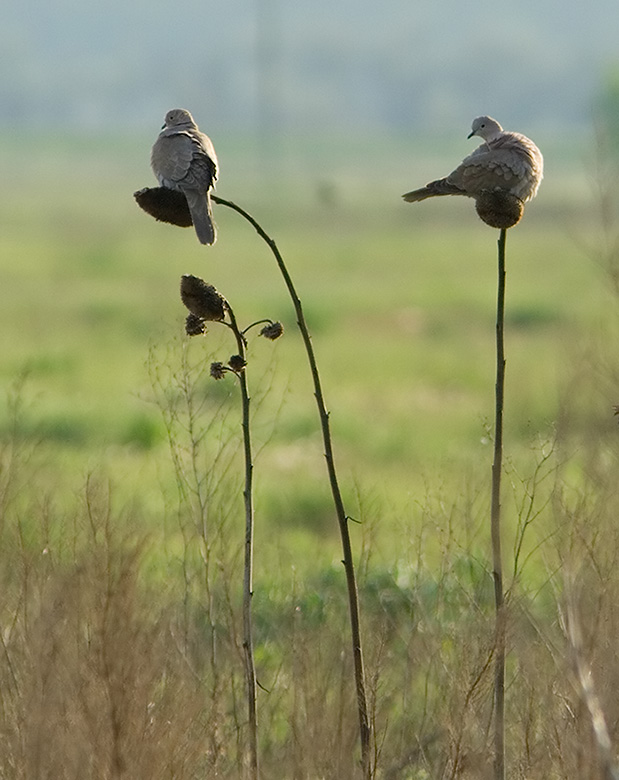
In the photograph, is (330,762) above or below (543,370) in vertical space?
below

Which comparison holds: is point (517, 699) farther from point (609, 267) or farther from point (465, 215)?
point (465, 215)

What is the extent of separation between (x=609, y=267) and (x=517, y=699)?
3.65 meters

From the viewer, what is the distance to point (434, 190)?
330cm

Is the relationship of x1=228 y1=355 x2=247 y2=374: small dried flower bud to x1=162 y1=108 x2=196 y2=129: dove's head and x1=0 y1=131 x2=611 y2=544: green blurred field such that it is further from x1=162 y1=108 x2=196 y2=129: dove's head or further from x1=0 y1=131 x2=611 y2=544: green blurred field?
x1=162 y1=108 x2=196 y2=129: dove's head

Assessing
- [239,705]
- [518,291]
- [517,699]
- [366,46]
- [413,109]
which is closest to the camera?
[517,699]

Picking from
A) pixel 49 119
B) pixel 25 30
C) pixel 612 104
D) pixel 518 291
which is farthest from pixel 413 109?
pixel 518 291

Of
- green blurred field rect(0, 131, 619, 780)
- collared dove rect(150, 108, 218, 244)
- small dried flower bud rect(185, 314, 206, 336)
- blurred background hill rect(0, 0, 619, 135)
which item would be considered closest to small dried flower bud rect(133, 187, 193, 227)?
collared dove rect(150, 108, 218, 244)

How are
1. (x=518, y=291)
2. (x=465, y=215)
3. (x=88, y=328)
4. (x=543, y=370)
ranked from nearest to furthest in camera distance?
(x=543, y=370) → (x=88, y=328) → (x=518, y=291) → (x=465, y=215)

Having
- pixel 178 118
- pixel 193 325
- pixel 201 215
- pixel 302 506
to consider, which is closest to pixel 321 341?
pixel 302 506

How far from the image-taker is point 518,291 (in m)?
29.5

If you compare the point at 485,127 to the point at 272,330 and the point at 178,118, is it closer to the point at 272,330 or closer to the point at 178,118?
the point at 272,330

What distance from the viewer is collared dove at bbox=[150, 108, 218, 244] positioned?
3400 mm

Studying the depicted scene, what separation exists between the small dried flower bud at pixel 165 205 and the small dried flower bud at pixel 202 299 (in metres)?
0.25

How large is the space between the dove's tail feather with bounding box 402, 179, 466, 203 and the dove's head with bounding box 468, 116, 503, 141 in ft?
1.42
